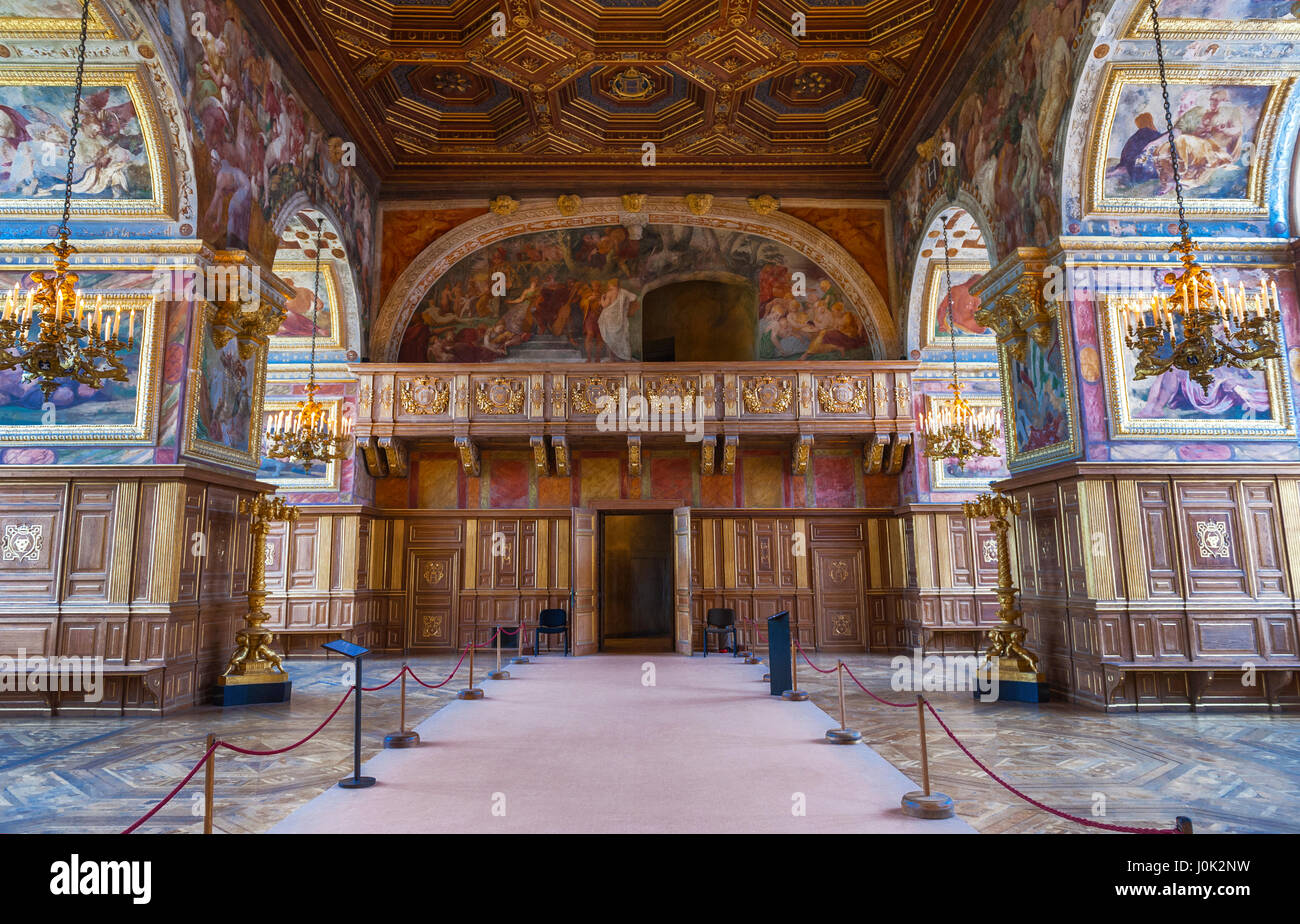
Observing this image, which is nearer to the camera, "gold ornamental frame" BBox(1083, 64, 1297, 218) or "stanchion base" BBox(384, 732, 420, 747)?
"stanchion base" BBox(384, 732, 420, 747)

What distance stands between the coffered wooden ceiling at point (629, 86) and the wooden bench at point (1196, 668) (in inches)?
330

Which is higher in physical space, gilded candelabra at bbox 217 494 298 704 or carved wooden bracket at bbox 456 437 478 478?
carved wooden bracket at bbox 456 437 478 478

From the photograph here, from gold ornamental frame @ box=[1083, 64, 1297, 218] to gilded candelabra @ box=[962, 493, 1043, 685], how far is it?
3.54 meters

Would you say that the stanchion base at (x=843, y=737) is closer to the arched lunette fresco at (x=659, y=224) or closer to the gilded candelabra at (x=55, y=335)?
the gilded candelabra at (x=55, y=335)

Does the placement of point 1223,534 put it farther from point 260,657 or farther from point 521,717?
point 260,657

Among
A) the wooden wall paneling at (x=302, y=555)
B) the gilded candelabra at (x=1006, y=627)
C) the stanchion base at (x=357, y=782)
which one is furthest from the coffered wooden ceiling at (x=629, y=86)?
the stanchion base at (x=357, y=782)

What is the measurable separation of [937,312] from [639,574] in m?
10.4

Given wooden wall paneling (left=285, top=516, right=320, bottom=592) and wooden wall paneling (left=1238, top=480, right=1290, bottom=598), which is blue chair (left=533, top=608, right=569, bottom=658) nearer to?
wooden wall paneling (left=285, top=516, right=320, bottom=592)

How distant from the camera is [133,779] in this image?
5270 mm

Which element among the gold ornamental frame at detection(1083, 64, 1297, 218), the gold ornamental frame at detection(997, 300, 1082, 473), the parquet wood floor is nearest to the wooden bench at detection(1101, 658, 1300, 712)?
the parquet wood floor

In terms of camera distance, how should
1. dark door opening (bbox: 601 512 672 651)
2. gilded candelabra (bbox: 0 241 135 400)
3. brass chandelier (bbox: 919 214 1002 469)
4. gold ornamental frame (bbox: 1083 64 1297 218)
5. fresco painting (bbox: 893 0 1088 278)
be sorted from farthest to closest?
dark door opening (bbox: 601 512 672 651) < brass chandelier (bbox: 919 214 1002 469) < fresco painting (bbox: 893 0 1088 278) < gold ornamental frame (bbox: 1083 64 1297 218) < gilded candelabra (bbox: 0 241 135 400)

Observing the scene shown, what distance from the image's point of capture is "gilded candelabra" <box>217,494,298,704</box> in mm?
8492
